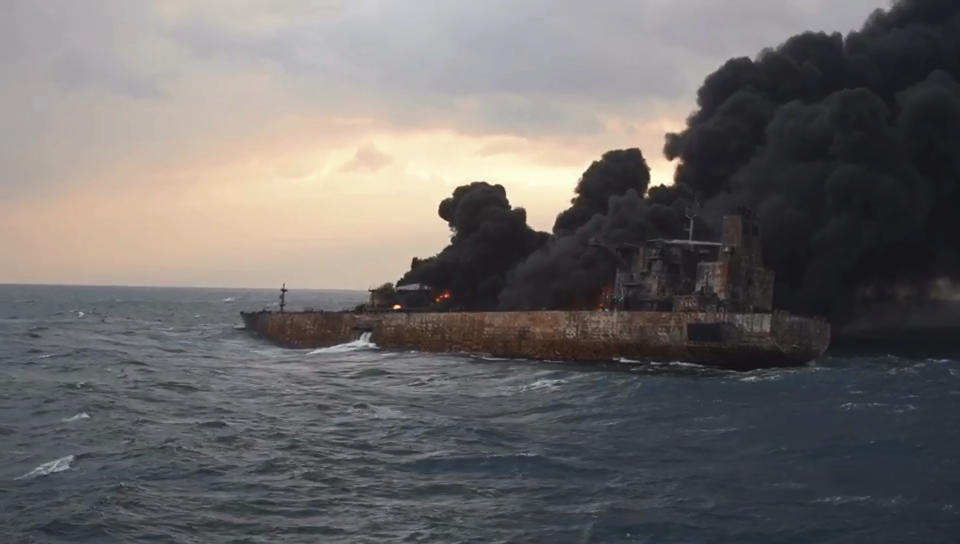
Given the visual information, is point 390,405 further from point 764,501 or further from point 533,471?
point 764,501

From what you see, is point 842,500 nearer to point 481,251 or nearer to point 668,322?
point 668,322

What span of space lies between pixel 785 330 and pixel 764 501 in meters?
32.7

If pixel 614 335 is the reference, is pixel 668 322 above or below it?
above

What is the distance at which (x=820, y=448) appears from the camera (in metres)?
32.7

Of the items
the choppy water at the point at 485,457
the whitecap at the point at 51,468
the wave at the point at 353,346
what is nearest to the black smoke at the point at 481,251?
the wave at the point at 353,346

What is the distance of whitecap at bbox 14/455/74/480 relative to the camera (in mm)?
27570

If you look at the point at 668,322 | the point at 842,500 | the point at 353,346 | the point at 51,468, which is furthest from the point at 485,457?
the point at 353,346

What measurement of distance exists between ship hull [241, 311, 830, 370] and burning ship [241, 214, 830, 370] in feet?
0.21

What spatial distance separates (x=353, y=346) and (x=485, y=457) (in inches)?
2147

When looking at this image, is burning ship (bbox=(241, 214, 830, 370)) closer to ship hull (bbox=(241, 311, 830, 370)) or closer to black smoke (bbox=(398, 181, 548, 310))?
ship hull (bbox=(241, 311, 830, 370))

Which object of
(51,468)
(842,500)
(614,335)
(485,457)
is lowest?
(51,468)

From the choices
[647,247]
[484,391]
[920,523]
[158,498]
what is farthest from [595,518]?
[647,247]

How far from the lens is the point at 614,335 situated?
62750mm

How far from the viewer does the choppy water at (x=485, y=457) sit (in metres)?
23.4
